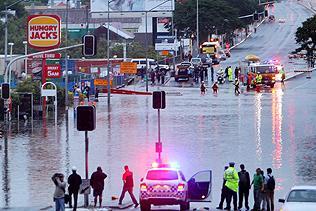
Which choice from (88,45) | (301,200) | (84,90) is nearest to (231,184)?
(301,200)

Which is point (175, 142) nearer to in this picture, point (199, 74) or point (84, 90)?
point (84, 90)

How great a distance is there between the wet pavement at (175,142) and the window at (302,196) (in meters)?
5.84

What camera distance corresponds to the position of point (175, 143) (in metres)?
50.3

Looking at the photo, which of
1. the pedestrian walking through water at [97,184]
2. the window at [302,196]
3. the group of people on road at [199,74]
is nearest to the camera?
the window at [302,196]

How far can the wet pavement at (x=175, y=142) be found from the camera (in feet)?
125

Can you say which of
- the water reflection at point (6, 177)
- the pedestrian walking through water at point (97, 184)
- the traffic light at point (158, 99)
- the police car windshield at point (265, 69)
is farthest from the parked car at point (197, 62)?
the pedestrian walking through water at point (97, 184)

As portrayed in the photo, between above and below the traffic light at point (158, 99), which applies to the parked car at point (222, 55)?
above

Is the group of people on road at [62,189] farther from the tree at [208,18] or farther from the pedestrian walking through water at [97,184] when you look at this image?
the tree at [208,18]

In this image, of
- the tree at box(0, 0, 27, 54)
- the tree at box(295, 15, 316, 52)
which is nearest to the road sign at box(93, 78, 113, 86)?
the tree at box(295, 15, 316, 52)

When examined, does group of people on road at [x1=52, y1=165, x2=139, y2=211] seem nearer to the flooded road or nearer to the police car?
the police car

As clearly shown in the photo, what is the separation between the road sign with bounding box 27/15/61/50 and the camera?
7069 cm

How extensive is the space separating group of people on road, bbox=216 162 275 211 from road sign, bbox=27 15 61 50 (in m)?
40.9

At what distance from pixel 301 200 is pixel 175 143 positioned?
24315 millimetres

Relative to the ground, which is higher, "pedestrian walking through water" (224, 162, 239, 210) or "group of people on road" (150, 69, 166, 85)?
"group of people on road" (150, 69, 166, 85)
